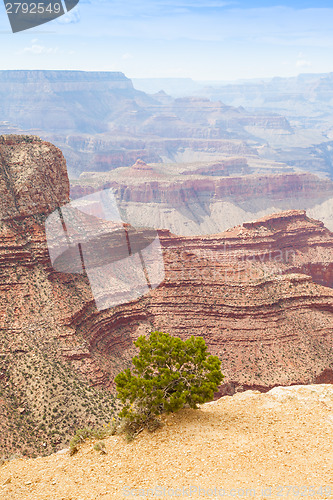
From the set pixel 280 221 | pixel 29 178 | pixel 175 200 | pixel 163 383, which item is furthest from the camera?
pixel 175 200

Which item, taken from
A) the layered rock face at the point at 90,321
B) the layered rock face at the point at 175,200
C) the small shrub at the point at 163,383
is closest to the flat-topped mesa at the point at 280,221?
the layered rock face at the point at 90,321

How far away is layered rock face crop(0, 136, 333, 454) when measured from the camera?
36.3m

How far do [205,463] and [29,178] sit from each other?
37.9 m

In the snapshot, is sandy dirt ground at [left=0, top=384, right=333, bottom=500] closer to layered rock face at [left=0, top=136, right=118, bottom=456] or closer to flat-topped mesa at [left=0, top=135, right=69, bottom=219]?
layered rock face at [left=0, top=136, right=118, bottom=456]

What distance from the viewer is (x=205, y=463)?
19.2 metres

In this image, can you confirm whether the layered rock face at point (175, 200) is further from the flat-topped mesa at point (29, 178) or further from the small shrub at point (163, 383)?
the small shrub at point (163, 383)

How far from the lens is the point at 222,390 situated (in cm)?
5034

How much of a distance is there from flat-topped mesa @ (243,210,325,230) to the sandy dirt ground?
57.6 metres

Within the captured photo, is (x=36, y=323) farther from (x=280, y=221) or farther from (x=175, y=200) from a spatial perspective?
(x=175, y=200)

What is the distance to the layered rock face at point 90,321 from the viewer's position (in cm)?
3634

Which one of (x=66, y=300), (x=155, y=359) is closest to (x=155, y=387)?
(x=155, y=359)

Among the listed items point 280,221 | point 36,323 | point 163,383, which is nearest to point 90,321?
point 36,323

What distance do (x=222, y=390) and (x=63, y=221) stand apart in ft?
80.9

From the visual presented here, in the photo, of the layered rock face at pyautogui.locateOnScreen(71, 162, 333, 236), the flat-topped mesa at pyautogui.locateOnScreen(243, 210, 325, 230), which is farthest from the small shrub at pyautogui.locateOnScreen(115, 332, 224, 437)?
the layered rock face at pyautogui.locateOnScreen(71, 162, 333, 236)
